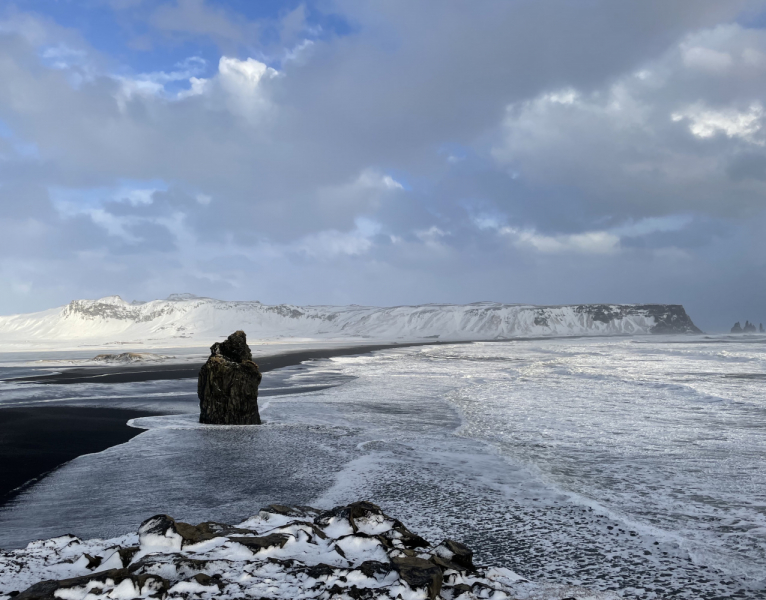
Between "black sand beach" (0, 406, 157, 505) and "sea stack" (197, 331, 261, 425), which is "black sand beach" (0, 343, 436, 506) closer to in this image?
"black sand beach" (0, 406, 157, 505)

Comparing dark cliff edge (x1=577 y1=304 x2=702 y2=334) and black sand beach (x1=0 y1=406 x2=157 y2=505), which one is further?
dark cliff edge (x1=577 y1=304 x2=702 y2=334)

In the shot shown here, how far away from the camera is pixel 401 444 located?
9.95m

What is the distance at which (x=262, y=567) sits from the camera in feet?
11.8

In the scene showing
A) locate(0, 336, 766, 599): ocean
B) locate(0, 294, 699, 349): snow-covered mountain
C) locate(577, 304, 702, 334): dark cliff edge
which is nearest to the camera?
locate(0, 336, 766, 599): ocean

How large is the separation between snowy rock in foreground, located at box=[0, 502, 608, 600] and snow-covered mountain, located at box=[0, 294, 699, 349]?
124m

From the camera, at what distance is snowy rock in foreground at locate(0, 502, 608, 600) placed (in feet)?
10.5

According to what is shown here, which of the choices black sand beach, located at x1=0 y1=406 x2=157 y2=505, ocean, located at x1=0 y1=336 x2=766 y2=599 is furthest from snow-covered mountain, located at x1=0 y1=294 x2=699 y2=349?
ocean, located at x1=0 y1=336 x2=766 y2=599

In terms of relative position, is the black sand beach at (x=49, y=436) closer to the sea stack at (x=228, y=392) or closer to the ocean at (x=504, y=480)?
the ocean at (x=504, y=480)

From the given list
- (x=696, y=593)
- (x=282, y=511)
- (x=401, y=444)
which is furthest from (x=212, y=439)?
(x=696, y=593)

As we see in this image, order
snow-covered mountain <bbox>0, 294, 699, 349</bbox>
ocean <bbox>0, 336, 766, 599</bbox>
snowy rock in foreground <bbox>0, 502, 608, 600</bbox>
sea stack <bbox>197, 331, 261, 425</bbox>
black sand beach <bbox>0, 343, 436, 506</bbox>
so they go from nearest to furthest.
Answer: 1. snowy rock in foreground <bbox>0, 502, 608, 600</bbox>
2. ocean <bbox>0, 336, 766, 599</bbox>
3. black sand beach <bbox>0, 343, 436, 506</bbox>
4. sea stack <bbox>197, 331, 261, 425</bbox>
5. snow-covered mountain <bbox>0, 294, 699, 349</bbox>

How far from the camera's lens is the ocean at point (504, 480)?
4.80 m

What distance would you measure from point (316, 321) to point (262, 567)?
499 feet

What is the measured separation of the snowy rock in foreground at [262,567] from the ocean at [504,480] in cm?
95

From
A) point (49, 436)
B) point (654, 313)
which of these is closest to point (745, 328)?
point (654, 313)
